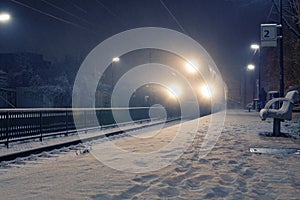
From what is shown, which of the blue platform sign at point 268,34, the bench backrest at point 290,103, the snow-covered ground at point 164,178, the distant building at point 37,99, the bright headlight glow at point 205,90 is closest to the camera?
the snow-covered ground at point 164,178

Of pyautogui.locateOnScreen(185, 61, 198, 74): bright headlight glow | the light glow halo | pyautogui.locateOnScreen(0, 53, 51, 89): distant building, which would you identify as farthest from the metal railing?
pyautogui.locateOnScreen(185, 61, 198, 74): bright headlight glow

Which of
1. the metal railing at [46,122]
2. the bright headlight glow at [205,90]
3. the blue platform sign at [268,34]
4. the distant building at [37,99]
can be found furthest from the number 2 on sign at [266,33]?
the bright headlight glow at [205,90]

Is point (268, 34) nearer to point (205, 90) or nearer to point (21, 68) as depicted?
point (205, 90)

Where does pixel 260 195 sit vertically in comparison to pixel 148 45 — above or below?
below

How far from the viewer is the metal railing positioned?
10.0m

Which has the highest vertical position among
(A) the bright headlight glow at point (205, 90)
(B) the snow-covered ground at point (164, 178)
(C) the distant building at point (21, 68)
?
(C) the distant building at point (21, 68)

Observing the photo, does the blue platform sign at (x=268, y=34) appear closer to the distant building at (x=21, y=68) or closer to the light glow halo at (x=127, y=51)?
the light glow halo at (x=127, y=51)

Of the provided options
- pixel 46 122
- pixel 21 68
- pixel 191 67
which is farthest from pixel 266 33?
pixel 21 68

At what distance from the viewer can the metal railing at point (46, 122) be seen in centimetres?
1001

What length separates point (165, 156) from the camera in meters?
7.88

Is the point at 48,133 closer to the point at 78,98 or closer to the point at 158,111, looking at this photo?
the point at 158,111

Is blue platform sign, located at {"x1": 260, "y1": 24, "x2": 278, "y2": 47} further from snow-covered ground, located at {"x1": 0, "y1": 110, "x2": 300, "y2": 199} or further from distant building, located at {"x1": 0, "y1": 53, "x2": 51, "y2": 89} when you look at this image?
distant building, located at {"x1": 0, "y1": 53, "x2": 51, "y2": 89}

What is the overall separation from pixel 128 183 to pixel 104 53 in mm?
44397

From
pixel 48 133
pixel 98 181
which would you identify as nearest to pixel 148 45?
pixel 48 133
